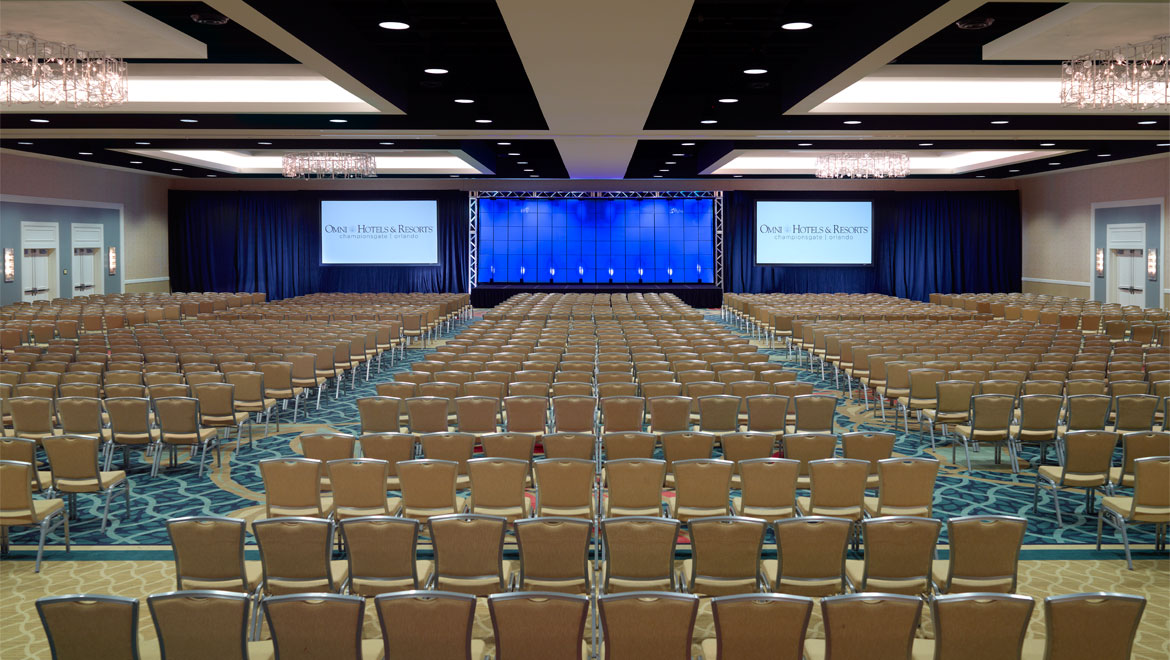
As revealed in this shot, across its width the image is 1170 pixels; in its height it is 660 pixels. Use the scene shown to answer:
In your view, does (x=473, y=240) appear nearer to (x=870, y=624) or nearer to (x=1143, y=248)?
(x=1143, y=248)

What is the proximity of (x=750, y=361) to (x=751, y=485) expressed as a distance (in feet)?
18.6

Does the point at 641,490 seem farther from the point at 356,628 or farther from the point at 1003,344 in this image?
the point at 1003,344

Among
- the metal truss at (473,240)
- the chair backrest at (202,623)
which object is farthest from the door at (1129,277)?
the chair backrest at (202,623)

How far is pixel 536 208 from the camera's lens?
1184 inches

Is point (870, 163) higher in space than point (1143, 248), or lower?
higher

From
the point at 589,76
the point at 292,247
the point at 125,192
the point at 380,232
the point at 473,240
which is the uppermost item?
the point at 125,192

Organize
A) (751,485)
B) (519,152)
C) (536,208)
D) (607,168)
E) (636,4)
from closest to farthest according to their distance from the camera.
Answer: (751,485) → (636,4) → (519,152) → (607,168) → (536,208)

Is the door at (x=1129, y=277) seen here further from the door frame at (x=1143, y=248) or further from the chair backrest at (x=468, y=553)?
the chair backrest at (x=468, y=553)

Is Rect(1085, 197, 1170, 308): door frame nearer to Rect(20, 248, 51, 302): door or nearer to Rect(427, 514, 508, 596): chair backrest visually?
Rect(427, 514, 508, 596): chair backrest

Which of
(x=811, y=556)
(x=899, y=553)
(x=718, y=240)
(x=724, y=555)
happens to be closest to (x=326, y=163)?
(x=718, y=240)

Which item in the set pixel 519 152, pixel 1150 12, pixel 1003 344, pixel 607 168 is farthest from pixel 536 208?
pixel 1150 12

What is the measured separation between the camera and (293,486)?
20.1 feet

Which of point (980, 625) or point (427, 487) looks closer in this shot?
point (980, 625)

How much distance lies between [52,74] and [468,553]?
7562 mm
